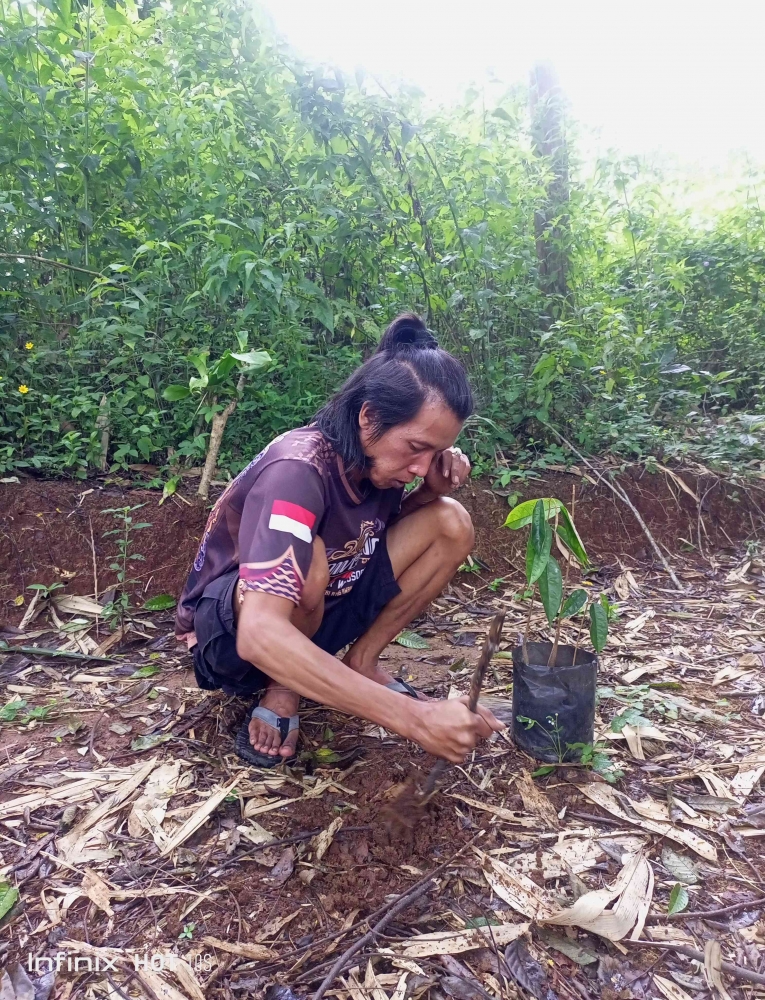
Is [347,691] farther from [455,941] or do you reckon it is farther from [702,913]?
[702,913]

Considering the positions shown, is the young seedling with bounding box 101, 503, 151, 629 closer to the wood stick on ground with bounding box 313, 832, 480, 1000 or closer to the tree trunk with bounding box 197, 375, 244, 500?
the tree trunk with bounding box 197, 375, 244, 500

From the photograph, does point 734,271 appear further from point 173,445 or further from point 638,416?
point 173,445

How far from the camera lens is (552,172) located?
12.9ft

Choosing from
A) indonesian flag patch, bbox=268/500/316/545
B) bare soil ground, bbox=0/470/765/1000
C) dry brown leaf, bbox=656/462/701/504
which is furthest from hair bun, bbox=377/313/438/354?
dry brown leaf, bbox=656/462/701/504

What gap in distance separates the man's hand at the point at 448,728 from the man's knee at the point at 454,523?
87cm

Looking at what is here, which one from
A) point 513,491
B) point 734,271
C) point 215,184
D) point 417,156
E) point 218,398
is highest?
point 417,156

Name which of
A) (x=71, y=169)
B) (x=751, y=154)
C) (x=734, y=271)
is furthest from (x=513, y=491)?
(x=751, y=154)

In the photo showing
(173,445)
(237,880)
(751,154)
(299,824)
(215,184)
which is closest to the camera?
(237,880)

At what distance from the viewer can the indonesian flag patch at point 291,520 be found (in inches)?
67.4

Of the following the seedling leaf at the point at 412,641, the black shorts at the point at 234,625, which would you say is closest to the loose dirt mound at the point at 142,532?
the seedling leaf at the point at 412,641

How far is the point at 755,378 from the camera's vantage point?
488cm

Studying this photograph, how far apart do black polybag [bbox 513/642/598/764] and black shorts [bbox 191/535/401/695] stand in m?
0.53

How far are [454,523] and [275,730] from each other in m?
0.90

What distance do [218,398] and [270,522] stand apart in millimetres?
1756
